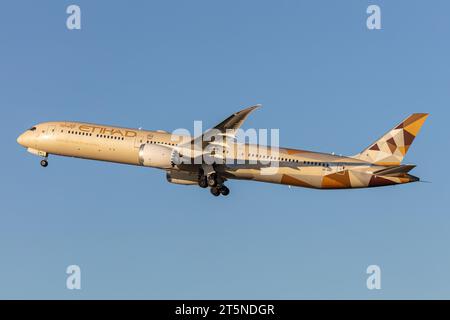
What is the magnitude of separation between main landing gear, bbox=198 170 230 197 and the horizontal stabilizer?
11.7 metres

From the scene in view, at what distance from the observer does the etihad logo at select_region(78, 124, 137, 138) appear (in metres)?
57.3

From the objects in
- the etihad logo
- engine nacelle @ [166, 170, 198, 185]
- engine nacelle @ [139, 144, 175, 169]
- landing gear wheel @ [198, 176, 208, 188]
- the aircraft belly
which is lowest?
landing gear wheel @ [198, 176, 208, 188]

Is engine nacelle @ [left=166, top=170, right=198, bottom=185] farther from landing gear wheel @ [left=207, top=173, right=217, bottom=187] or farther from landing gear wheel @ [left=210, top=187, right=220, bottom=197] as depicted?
landing gear wheel @ [left=207, top=173, right=217, bottom=187]

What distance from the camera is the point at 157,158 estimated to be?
5472 centimetres

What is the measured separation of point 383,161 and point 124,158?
1939cm

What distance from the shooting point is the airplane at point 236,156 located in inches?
2163

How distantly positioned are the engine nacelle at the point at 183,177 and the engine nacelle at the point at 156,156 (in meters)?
4.73

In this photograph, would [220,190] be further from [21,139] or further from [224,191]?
[21,139]

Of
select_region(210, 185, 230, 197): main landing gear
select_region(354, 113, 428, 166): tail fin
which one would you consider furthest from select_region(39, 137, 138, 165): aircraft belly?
select_region(354, 113, 428, 166): tail fin

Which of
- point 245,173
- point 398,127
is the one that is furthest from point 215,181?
point 398,127

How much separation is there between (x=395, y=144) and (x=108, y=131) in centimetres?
2170

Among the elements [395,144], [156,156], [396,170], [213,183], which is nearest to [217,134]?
[213,183]

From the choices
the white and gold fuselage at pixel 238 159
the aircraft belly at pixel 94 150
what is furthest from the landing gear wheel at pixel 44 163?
the white and gold fuselage at pixel 238 159

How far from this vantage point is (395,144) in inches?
2248
